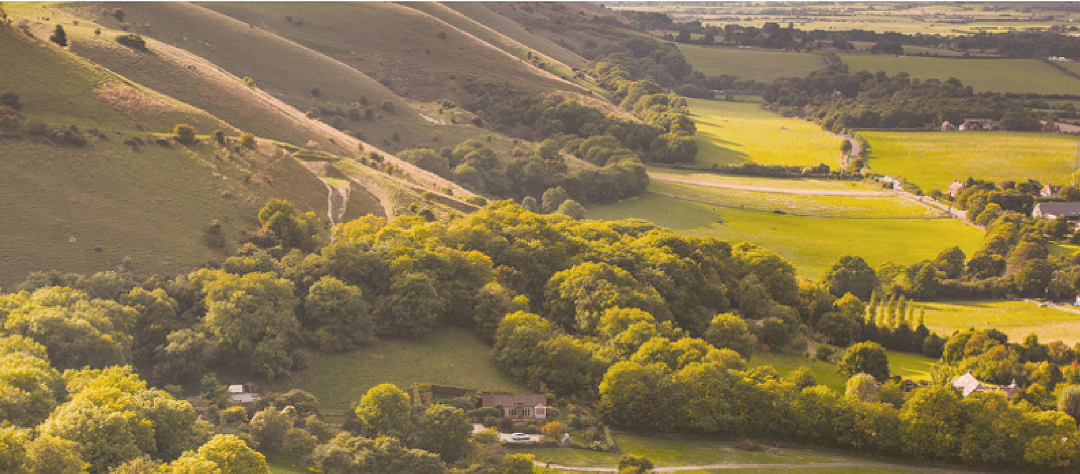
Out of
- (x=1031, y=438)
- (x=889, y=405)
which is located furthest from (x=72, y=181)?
(x=1031, y=438)

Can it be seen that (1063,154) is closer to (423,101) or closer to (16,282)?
(423,101)

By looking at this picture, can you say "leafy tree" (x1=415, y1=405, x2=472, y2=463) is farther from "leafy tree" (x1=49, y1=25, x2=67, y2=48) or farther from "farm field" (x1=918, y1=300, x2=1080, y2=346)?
"leafy tree" (x1=49, y1=25, x2=67, y2=48)

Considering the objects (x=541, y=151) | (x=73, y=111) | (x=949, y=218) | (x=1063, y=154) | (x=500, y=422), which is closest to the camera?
(x=500, y=422)

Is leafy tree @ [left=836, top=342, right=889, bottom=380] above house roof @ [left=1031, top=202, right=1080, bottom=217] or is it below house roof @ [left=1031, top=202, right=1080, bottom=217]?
below

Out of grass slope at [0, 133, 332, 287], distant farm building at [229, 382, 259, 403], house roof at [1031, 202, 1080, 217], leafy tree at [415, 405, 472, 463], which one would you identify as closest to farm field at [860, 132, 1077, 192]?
house roof at [1031, 202, 1080, 217]

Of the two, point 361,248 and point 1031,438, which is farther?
point 361,248

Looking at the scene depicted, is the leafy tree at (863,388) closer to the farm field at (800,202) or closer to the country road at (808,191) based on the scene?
the farm field at (800,202)

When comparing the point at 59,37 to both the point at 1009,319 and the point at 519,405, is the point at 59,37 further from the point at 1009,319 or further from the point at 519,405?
the point at 1009,319

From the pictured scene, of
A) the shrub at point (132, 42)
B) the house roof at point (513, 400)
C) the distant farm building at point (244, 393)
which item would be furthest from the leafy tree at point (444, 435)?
the shrub at point (132, 42)
